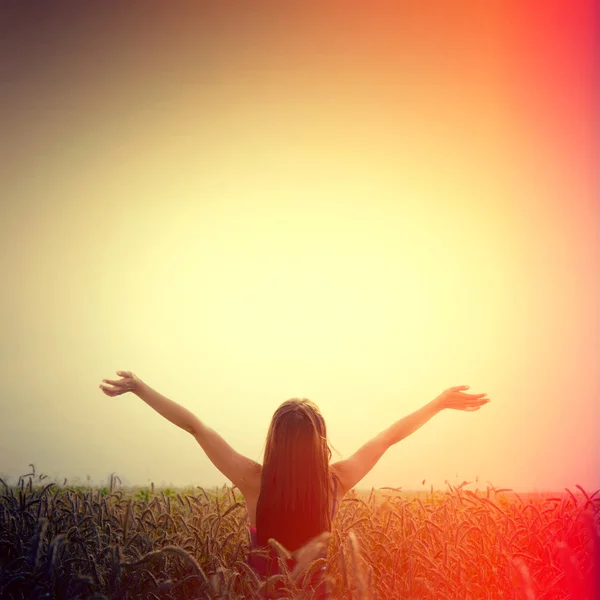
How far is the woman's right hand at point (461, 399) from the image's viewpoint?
5.67 metres

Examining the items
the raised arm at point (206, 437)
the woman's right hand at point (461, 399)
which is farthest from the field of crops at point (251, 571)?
the woman's right hand at point (461, 399)

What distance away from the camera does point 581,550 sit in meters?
4.98

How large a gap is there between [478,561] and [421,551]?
0.56 metres

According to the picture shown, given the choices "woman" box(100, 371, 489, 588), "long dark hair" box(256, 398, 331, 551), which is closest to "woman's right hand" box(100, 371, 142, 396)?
"woman" box(100, 371, 489, 588)

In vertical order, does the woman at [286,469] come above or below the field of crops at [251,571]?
above

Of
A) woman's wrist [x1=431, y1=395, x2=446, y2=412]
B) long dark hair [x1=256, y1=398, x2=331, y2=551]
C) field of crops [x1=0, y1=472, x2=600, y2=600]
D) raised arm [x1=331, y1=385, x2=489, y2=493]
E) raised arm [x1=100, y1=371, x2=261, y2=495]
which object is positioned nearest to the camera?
field of crops [x1=0, y1=472, x2=600, y2=600]

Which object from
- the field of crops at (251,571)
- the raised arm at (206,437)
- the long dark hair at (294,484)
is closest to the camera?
the field of crops at (251,571)

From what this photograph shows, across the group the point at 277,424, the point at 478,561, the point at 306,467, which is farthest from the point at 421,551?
the point at 277,424

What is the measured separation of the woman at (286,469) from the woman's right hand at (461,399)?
1033 mm

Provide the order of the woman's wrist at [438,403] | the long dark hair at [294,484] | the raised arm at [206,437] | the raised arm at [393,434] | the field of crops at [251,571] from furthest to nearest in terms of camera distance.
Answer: the woman's wrist at [438,403], the raised arm at [393,434], the raised arm at [206,437], the long dark hair at [294,484], the field of crops at [251,571]

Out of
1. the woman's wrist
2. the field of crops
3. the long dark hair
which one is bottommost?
the field of crops

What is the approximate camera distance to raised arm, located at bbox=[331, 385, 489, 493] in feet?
16.3

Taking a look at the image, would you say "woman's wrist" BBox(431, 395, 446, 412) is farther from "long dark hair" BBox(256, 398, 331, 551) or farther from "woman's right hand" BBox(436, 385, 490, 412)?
"long dark hair" BBox(256, 398, 331, 551)

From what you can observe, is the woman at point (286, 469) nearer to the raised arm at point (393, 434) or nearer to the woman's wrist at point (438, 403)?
the raised arm at point (393, 434)
